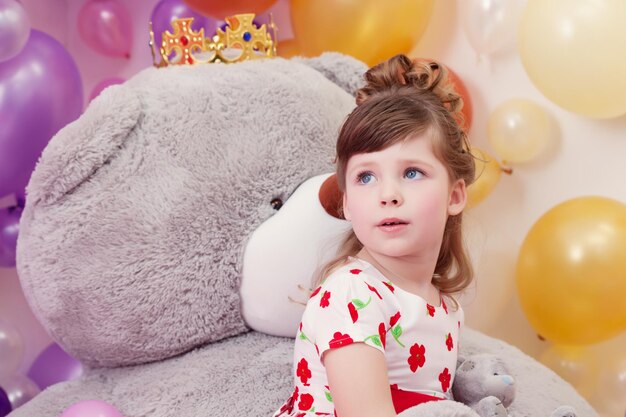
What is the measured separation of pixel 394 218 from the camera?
1058 millimetres

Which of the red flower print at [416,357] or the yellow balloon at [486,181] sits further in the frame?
the yellow balloon at [486,181]

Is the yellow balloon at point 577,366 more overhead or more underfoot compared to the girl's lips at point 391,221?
more underfoot

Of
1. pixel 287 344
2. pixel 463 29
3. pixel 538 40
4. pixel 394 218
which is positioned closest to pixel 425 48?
pixel 463 29

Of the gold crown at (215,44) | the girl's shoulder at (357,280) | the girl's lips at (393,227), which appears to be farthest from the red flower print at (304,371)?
the gold crown at (215,44)

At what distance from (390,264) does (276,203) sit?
35 centimetres

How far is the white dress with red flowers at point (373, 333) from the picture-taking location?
1012 millimetres

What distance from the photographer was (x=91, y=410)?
1.26m

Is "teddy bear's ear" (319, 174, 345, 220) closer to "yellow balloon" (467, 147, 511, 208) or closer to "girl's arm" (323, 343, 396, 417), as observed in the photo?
"girl's arm" (323, 343, 396, 417)

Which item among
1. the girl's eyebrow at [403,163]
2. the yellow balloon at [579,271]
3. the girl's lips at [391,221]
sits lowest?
the yellow balloon at [579,271]

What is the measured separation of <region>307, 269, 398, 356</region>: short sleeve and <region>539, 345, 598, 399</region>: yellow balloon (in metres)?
1.12

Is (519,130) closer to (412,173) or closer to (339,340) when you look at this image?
(412,173)

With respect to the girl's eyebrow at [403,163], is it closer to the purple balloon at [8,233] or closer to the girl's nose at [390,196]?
the girl's nose at [390,196]

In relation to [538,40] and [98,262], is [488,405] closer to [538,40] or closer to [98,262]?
[98,262]

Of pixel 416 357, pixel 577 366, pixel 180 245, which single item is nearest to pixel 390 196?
pixel 416 357
